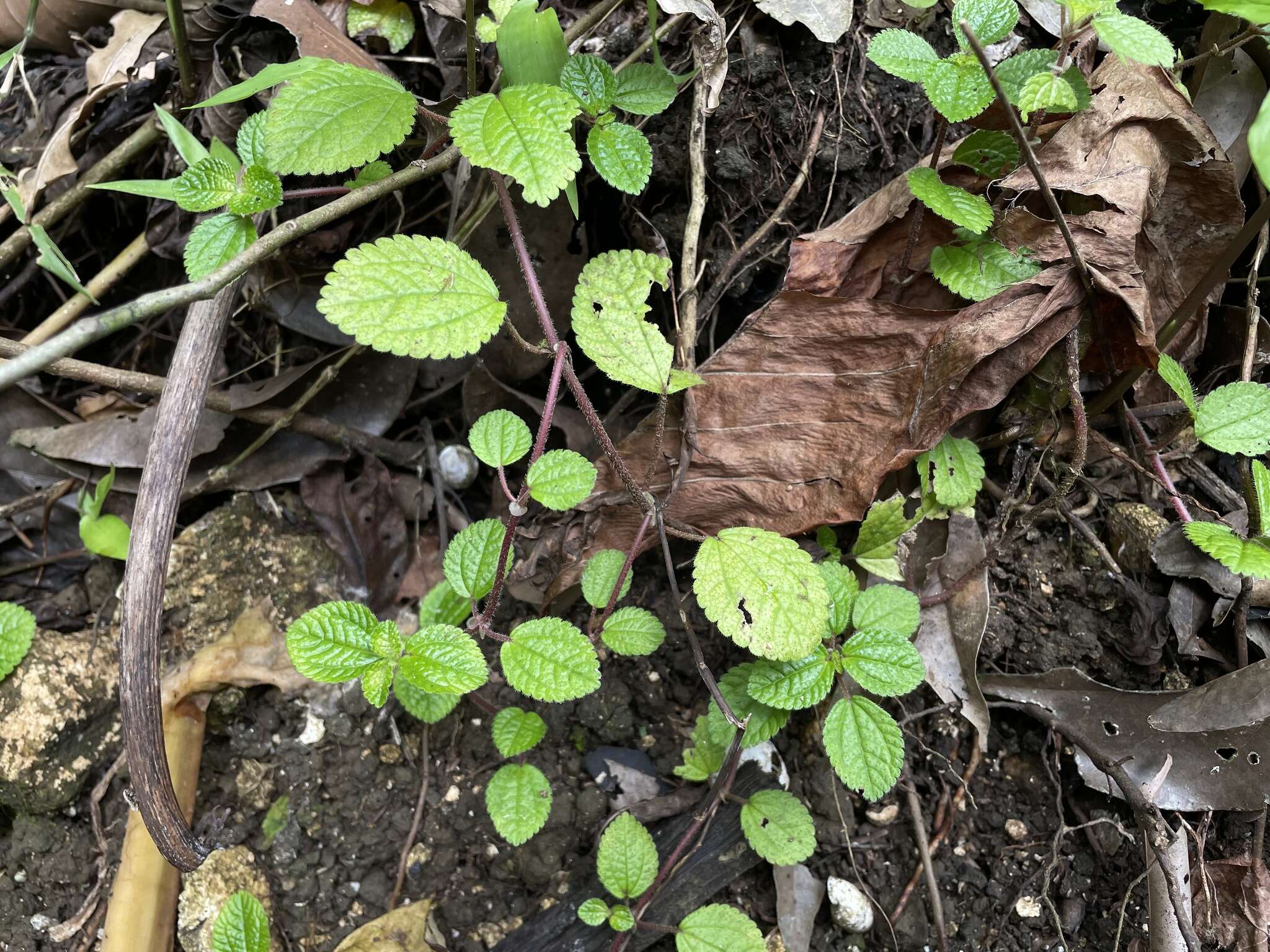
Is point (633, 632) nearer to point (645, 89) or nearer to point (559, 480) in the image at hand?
point (559, 480)

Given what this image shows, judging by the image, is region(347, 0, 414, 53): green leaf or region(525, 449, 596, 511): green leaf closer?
region(525, 449, 596, 511): green leaf

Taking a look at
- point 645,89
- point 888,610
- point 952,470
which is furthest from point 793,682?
point 645,89

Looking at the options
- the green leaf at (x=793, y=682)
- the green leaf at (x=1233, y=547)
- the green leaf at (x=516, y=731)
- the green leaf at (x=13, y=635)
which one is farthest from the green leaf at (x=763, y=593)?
the green leaf at (x=13, y=635)

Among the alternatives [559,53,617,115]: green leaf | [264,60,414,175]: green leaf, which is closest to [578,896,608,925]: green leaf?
[264,60,414,175]: green leaf

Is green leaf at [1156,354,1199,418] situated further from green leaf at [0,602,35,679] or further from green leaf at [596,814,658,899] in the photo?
green leaf at [0,602,35,679]

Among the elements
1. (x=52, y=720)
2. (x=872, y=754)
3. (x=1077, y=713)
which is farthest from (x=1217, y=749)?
(x=52, y=720)

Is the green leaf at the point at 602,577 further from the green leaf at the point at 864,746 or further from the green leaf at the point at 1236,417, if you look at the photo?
the green leaf at the point at 1236,417
